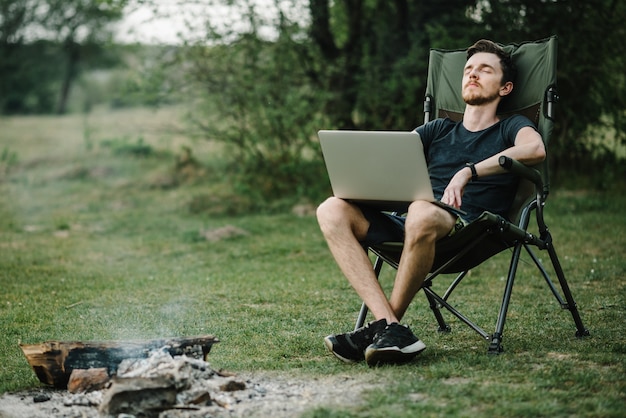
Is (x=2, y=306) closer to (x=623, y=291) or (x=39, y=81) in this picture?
(x=623, y=291)

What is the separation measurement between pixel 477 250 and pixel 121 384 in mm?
1524

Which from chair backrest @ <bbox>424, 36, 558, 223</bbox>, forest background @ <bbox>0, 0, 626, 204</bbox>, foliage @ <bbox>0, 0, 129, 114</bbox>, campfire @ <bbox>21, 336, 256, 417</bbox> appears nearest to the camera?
campfire @ <bbox>21, 336, 256, 417</bbox>

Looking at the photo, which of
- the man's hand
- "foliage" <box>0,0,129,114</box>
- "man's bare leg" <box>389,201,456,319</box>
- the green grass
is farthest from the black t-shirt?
"foliage" <box>0,0,129,114</box>

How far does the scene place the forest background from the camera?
7.96 m

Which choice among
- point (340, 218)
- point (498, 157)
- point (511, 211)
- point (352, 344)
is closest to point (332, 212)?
point (340, 218)

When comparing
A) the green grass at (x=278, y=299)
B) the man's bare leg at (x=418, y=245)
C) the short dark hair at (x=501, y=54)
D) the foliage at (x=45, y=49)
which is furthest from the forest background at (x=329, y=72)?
the foliage at (x=45, y=49)

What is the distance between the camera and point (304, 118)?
8.48 metres

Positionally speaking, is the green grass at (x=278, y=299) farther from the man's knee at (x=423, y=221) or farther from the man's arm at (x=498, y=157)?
the man's arm at (x=498, y=157)

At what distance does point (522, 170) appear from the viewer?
3217mm

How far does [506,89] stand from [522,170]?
0.64 meters

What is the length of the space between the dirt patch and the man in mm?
255

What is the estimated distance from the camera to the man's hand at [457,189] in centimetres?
316

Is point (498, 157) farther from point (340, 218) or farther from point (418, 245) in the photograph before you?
point (340, 218)

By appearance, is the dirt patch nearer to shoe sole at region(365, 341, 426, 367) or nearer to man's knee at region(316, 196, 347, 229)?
shoe sole at region(365, 341, 426, 367)
